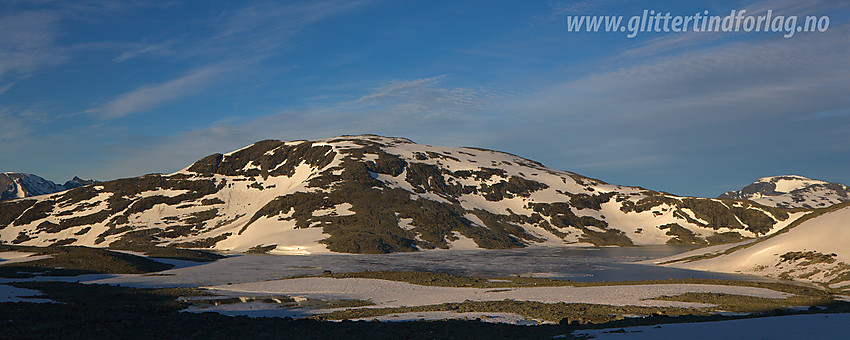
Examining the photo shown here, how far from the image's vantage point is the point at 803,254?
68.7 meters

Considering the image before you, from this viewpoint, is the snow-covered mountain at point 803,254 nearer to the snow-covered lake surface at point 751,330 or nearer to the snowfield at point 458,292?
the snowfield at point 458,292

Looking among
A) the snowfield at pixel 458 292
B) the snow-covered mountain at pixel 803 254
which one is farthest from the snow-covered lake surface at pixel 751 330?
the snow-covered mountain at pixel 803 254

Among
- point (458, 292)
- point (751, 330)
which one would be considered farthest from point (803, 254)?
point (751, 330)

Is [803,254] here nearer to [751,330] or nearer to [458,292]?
[458,292]

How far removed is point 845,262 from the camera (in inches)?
2462

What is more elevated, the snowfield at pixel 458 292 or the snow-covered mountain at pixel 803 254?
the snow-covered mountain at pixel 803 254

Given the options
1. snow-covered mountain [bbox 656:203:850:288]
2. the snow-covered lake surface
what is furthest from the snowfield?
snow-covered mountain [bbox 656:203:850:288]

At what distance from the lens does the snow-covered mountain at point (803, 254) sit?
63.1 metres

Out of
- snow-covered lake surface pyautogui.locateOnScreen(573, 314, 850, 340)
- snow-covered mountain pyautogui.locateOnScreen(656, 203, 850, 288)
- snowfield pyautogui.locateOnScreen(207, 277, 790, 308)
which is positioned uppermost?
snow-covered mountain pyautogui.locateOnScreen(656, 203, 850, 288)

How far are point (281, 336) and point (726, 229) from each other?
194260mm

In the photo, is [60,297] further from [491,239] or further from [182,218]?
[182,218]

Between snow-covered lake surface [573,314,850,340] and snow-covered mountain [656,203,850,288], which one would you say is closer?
snow-covered lake surface [573,314,850,340]

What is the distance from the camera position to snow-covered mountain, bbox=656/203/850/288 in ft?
207

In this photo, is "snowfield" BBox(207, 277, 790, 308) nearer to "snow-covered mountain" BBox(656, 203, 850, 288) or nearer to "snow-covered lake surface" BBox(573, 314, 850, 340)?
"snow-covered lake surface" BBox(573, 314, 850, 340)
